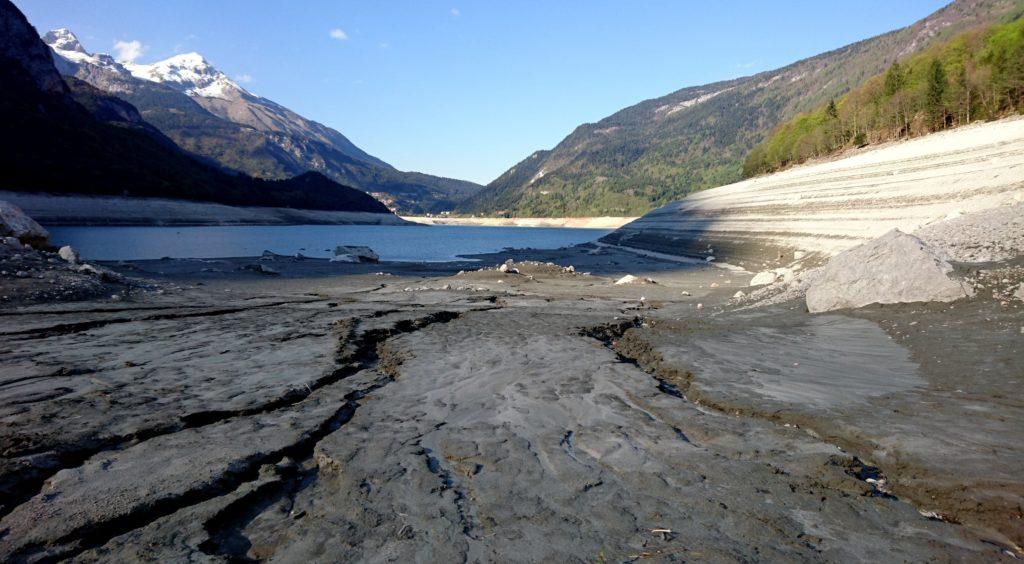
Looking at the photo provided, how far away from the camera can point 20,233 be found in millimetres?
14531

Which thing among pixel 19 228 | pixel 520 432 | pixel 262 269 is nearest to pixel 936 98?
pixel 262 269

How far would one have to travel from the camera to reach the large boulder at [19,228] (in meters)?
14.3

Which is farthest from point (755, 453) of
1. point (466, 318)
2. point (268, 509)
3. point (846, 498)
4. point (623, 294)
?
point (623, 294)

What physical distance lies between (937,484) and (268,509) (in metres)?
4.37

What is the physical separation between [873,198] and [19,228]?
32.8 metres

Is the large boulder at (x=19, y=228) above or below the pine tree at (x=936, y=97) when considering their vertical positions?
below

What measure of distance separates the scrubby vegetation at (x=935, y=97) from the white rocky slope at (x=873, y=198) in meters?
12.8

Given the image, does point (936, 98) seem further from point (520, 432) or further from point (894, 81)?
point (520, 432)

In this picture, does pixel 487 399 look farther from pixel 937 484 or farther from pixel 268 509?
pixel 937 484

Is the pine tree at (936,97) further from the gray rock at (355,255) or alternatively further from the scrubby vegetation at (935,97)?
the gray rock at (355,255)

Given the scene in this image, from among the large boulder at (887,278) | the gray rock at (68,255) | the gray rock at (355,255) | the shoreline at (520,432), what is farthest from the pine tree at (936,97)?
the gray rock at (68,255)

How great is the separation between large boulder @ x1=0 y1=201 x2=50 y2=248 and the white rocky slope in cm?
→ 2363

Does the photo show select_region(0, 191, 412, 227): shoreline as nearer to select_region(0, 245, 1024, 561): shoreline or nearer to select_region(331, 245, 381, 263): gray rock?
select_region(331, 245, 381, 263): gray rock

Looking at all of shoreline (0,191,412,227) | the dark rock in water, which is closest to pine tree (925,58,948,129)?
the dark rock in water
